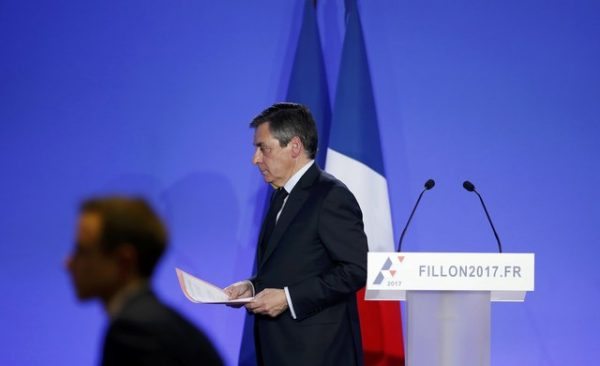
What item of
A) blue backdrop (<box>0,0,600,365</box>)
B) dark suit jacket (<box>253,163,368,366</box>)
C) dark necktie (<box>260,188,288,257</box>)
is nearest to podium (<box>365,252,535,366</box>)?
dark suit jacket (<box>253,163,368,366</box>)

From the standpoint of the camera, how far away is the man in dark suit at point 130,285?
4.73 feet

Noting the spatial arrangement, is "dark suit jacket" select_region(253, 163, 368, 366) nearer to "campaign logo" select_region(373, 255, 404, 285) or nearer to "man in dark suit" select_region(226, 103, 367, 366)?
"man in dark suit" select_region(226, 103, 367, 366)

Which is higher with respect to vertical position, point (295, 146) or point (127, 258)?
point (295, 146)

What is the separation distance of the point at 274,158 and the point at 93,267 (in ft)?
5.56

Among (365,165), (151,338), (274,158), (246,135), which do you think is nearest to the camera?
(151,338)

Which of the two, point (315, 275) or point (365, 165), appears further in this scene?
point (365, 165)

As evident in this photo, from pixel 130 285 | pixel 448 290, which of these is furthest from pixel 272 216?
pixel 130 285

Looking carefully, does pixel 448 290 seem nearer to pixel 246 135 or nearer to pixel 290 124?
pixel 290 124

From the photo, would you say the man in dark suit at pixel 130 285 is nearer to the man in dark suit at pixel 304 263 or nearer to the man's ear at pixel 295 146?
the man in dark suit at pixel 304 263

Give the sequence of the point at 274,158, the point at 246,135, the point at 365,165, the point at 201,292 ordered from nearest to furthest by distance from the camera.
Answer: the point at 201,292 → the point at 274,158 → the point at 365,165 → the point at 246,135

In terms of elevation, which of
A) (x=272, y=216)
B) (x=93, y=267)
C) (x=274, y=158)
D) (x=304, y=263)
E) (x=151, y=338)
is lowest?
(x=151, y=338)

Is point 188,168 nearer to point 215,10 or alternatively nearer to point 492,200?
point 215,10

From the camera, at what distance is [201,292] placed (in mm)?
2867

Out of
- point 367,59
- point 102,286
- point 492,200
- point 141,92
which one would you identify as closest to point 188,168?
point 141,92
